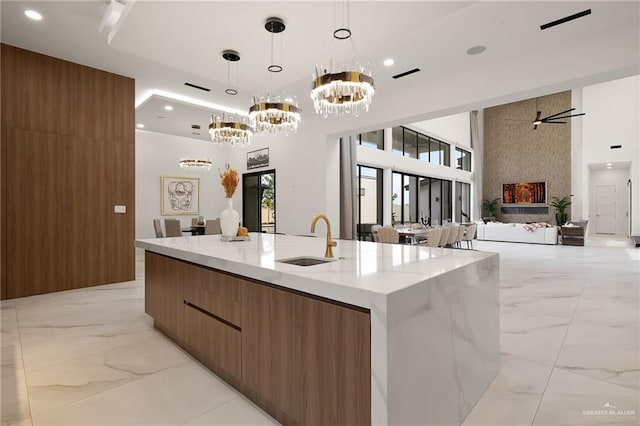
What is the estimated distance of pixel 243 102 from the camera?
6688 millimetres

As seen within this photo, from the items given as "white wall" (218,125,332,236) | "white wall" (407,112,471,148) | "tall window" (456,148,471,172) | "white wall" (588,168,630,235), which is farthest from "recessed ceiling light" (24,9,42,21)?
"white wall" (588,168,630,235)

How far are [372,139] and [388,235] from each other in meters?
3.73

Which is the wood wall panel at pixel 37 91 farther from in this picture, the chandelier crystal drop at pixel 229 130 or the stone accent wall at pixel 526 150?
the stone accent wall at pixel 526 150

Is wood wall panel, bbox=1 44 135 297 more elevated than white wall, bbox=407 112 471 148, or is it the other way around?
white wall, bbox=407 112 471 148

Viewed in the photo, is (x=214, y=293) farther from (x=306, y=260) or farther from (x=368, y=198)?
(x=368, y=198)

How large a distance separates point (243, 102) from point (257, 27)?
3.18 meters

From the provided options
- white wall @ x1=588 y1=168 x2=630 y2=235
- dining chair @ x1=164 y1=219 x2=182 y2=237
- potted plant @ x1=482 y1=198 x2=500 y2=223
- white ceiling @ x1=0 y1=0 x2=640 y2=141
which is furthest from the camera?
potted plant @ x1=482 y1=198 x2=500 y2=223

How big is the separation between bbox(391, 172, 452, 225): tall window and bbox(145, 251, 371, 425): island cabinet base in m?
7.96

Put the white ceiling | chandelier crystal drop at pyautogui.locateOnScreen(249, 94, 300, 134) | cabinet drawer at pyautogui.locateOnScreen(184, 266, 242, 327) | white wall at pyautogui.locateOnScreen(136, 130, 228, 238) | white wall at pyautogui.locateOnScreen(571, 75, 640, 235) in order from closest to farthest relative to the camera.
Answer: cabinet drawer at pyautogui.locateOnScreen(184, 266, 242, 327), the white ceiling, chandelier crystal drop at pyautogui.locateOnScreen(249, 94, 300, 134), white wall at pyautogui.locateOnScreen(136, 130, 228, 238), white wall at pyautogui.locateOnScreen(571, 75, 640, 235)

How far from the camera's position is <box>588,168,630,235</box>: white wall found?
1376cm

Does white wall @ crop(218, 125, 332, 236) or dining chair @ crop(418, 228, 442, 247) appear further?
white wall @ crop(218, 125, 332, 236)

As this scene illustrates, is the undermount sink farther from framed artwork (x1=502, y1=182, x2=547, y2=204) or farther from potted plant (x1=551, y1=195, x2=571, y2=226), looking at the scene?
framed artwork (x1=502, y1=182, x2=547, y2=204)

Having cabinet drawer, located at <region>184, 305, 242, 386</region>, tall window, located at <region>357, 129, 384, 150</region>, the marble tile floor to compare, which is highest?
tall window, located at <region>357, 129, 384, 150</region>

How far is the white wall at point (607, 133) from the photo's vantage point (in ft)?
41.3
